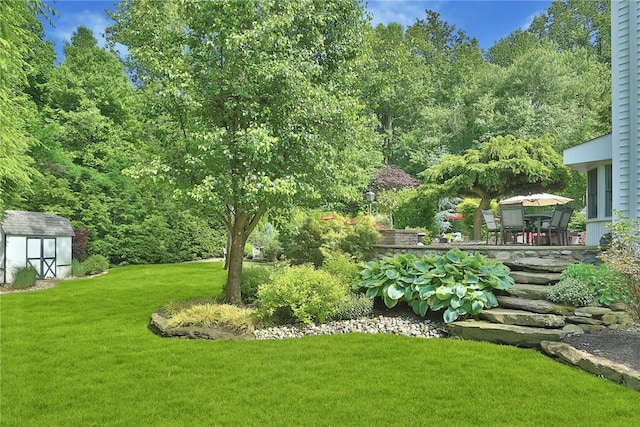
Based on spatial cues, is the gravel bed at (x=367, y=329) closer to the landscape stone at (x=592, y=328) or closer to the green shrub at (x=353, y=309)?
the green shrub at (x=353, y=309)

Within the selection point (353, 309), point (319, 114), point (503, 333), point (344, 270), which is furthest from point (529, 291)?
point (319, 114)

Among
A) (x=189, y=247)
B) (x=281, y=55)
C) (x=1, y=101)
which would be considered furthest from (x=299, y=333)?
(x=189, y=247)

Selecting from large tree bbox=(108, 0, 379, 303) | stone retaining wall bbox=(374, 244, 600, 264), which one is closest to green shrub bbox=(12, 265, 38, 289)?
large tree bbox=(108, 0, 379, 303)

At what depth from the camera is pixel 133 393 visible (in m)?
4.25

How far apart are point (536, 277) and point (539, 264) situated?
1.18 ft

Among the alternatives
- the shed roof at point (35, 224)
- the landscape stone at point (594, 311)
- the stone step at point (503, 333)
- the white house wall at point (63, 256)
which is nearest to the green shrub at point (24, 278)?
the shed roof at point (35, 224)

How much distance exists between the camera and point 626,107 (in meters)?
7.68

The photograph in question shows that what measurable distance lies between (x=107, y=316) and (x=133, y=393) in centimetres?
419

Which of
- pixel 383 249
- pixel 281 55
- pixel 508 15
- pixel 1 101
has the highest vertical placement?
pixel 508 15

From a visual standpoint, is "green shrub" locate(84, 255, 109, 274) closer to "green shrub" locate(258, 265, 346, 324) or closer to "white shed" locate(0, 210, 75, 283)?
"white shed" locate(0, 210, 75, 283)

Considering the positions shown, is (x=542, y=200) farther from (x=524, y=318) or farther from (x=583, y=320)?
(x=524, y=318)

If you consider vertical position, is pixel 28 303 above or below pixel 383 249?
below

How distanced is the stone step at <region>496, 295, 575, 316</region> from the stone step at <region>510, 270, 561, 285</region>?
22.8 inches

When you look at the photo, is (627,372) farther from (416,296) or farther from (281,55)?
(281,55)
